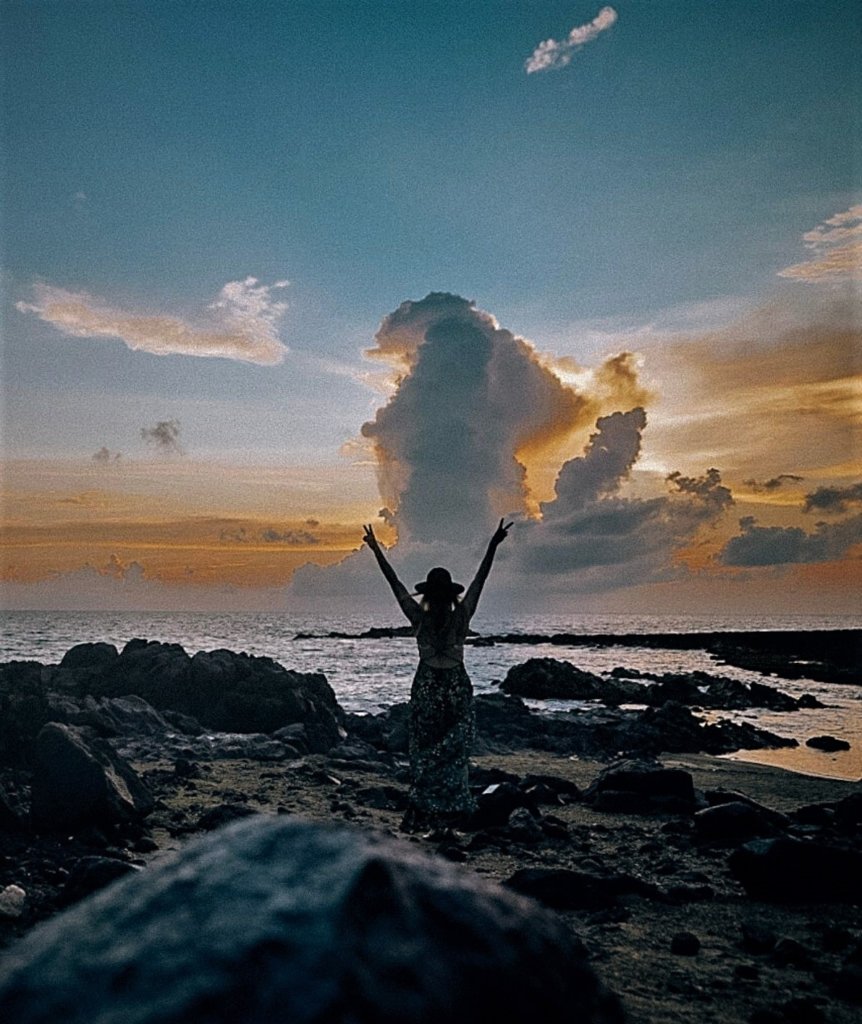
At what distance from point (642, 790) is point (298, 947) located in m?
9.66

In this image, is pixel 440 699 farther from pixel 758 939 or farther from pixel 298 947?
pixel 298 947

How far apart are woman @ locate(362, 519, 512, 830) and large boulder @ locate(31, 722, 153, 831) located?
10.4ft

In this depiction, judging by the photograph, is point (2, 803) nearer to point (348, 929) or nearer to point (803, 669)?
point (348, 929)

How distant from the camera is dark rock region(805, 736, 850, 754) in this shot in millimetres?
19516

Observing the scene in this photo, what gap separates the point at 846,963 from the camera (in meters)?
4.92

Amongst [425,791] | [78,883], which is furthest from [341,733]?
[78,883]

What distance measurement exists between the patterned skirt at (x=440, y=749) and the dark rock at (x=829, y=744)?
1473cm

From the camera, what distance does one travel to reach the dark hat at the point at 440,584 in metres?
8.28

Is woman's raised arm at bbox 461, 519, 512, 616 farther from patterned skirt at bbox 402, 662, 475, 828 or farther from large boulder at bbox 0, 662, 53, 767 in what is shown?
large boulder at bbox 0, 662, 53, 767

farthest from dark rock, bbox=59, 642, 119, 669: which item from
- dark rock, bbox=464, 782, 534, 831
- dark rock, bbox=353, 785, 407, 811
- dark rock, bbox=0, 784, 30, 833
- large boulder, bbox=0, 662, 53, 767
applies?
dark rock, bbox=464, 782, 534, 831

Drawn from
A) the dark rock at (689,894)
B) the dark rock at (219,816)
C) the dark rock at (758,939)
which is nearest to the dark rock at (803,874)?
the dark rock at (689,894)

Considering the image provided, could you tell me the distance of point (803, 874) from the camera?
641cm

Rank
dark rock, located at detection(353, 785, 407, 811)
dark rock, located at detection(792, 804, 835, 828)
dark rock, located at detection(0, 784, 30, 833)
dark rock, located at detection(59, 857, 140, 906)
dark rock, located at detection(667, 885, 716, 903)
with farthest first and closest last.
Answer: dark rock, located at detection(353, 785, 407, 811) → dark rock, located at detection(792, 804, 835, 828) → dark rock, located at detection(0, 784, 30, 833) → dark rock, located at detection(667, 885, 716, 903) → dark rock, located at detection(59, 857, 140, 906)

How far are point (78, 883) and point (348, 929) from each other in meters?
5.18
